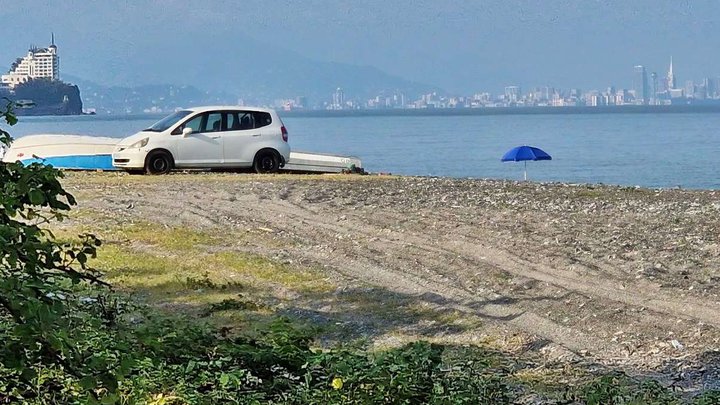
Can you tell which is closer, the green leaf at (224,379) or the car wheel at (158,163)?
the green leaf at (224,379)

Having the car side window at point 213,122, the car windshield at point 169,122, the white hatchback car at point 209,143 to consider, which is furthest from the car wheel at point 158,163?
the car side window at point 213,122

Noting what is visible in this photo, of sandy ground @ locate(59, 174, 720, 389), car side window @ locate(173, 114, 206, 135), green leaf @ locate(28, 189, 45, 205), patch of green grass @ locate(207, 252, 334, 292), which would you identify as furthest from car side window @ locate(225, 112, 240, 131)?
green leaf @ locate(28, 189, 45, 205)

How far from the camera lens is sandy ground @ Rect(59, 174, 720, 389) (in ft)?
32.3

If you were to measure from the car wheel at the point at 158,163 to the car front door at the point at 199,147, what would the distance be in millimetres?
212

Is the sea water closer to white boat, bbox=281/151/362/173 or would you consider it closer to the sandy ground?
white boat, bbox=281/151/362/173

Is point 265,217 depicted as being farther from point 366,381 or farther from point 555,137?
point 555,137

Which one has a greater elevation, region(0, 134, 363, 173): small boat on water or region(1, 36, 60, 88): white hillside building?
region(1, 36, 60, 88): white hillside building

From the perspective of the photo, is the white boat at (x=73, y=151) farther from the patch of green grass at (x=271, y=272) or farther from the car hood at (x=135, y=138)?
the patch of green grass at (x=271, y=272)

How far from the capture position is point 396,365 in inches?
235

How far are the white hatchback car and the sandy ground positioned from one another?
7.81ft

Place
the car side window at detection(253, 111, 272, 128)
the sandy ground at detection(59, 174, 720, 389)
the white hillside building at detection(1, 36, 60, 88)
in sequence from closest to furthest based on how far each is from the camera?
the sandy ground at detection(59, 174, 720, 389)
the car side window at detection(253, 111, 272, 128)
the white hillside building at detection(1, 36, 60, 88)

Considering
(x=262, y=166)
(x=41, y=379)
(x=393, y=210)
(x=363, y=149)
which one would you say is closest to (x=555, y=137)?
(x=363, y=149)

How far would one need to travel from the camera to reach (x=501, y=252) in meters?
14.0

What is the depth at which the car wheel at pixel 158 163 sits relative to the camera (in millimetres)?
25562
